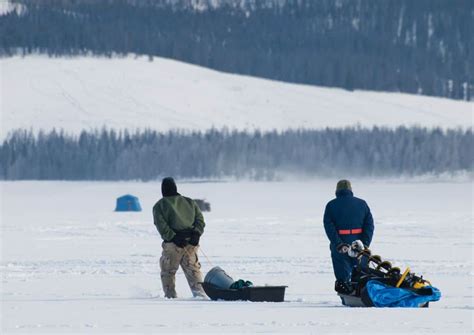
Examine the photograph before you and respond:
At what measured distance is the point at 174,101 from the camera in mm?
168125

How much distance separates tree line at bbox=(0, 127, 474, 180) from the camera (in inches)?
5276

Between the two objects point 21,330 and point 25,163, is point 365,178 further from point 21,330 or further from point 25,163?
point 21,330

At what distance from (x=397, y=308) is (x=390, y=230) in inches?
992

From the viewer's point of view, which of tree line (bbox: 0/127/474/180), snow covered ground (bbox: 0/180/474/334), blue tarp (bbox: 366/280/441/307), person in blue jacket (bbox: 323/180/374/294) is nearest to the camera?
snow covered ground (bbox: 0/180/474/334)

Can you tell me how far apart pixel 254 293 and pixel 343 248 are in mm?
1136

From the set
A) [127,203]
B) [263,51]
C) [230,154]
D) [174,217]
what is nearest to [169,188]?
[174,217]

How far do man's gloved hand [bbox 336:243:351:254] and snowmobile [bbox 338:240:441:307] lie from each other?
1.65ft

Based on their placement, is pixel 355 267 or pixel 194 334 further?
pixel 355 267

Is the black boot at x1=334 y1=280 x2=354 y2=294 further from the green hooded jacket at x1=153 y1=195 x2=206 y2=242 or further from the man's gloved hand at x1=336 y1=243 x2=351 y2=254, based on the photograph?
the green hooded jacket at x1=153 y1=195 x2=206 y2=242

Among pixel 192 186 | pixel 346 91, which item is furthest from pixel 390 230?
pixel 346 91

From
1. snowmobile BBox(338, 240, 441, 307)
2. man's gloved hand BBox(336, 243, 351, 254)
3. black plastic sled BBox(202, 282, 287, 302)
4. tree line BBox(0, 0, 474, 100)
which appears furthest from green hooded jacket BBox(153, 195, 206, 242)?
tree line BBox(0, 0, 474, 100)

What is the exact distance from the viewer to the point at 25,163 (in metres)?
133

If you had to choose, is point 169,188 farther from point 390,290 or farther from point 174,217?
point 390,290

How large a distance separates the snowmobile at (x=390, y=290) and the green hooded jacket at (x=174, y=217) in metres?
2.55
